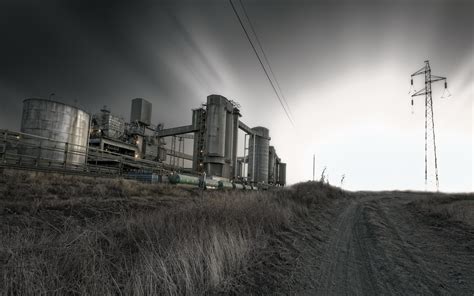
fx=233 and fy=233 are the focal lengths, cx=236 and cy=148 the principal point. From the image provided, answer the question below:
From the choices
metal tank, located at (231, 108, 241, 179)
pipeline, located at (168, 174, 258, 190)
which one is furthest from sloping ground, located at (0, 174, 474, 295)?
metal tank, located at (231, 108, 241, 179)

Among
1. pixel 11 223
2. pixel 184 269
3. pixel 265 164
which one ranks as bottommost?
pixel 11 223

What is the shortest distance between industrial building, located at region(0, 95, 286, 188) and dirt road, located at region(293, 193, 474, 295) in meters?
19.2

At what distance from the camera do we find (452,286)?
3.89m

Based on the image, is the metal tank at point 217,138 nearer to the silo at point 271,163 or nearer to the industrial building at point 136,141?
the industrial building at point 136,141

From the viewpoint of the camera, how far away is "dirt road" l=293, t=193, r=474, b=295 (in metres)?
3.78

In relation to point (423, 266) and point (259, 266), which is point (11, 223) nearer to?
point (259, 266)

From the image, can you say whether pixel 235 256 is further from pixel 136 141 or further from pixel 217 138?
pixel 136 141

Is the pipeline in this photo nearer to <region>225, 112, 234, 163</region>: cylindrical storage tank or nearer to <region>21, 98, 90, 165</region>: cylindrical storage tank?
<region>21, 98, 90, 165</region>: cylindrical storage tank

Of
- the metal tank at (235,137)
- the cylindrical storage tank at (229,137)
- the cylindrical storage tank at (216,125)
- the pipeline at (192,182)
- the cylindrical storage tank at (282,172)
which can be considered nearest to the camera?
the pipeline at (192,182)

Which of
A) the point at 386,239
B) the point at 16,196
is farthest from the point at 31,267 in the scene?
the point at 16,196

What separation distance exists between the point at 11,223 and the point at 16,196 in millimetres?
4091

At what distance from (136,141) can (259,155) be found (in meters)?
29.5

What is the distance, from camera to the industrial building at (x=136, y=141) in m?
23.6

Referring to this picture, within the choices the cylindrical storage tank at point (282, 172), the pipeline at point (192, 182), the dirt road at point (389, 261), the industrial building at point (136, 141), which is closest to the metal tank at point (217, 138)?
the industrial building at point (136, 141)
